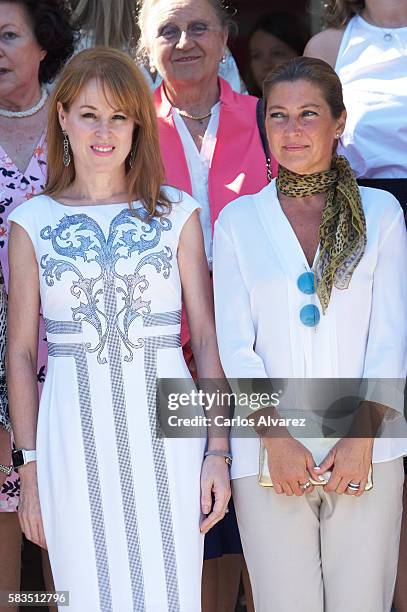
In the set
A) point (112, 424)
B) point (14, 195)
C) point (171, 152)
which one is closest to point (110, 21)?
point (171, 152)

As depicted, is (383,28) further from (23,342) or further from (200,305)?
(23,342)

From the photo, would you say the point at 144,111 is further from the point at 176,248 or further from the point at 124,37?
the point at 124,37

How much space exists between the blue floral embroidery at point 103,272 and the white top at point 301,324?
226mm

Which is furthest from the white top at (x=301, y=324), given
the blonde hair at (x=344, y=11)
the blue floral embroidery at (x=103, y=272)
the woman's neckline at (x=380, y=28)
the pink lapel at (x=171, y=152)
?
the blonde hair at (x=344, y=11)

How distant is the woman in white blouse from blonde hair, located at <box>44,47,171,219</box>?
9.2 inches

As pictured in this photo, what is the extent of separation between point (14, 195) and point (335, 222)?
111cm

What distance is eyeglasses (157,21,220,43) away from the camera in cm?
382

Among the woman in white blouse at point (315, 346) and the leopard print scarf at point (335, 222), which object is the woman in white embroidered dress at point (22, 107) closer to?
the woman in white blouse at point (315, 346)

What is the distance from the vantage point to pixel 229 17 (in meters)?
4.00

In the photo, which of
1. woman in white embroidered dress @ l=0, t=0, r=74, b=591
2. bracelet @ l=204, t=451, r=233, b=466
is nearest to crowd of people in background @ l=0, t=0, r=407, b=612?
bracelet @ l=204, t=451, r=233, b=466

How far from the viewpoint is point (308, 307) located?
3084 millimetres

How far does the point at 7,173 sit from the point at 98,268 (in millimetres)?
772

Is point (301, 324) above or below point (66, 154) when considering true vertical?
below

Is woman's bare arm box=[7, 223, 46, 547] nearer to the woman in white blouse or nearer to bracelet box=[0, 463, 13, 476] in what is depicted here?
bracelet box=[0, 463, 13, 476]
